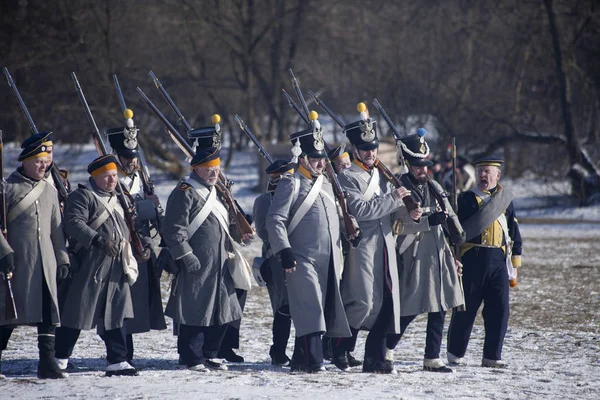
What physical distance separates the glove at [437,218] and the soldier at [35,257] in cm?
275

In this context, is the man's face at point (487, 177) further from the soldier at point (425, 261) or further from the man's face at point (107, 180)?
the man's face at point (107, 180)

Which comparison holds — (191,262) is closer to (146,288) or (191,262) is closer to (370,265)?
(146,288)

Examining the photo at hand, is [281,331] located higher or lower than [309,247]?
lower

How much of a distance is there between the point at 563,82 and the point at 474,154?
14.3 feet

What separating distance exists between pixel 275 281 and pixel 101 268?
4.82ft

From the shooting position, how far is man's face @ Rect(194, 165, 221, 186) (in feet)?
26.2

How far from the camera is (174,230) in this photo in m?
7.72

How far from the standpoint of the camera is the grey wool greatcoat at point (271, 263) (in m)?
8.19

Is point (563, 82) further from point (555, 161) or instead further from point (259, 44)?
point (259, 44)

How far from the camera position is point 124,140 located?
329 inches

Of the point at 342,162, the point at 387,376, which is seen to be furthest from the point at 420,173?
the point at 387,376

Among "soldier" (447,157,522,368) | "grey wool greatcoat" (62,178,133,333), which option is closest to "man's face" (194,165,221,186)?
"grey wool greatcoat" (62,178,133,333)

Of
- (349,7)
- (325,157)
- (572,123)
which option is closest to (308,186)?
(325,157)

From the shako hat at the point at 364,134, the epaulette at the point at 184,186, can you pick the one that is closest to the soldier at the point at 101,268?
the epaulette at the point at 184,186
